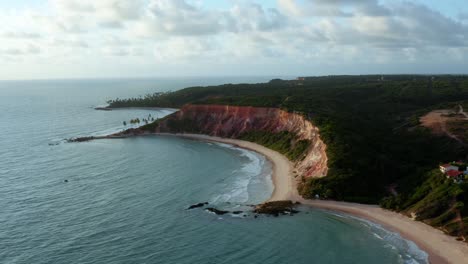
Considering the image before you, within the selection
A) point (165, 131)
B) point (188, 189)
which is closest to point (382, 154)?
point (188, 189)

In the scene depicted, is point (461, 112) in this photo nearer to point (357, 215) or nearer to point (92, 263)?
point (357, 215)

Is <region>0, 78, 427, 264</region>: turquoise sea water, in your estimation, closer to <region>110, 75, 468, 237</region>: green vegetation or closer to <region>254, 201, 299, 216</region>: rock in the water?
<region>254, 201, 299, 216</region>: rock in the water

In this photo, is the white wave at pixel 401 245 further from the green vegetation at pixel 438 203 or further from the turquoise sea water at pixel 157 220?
the green vegetation at pixel 438 203

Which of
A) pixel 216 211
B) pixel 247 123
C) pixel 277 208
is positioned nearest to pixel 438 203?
pixel 277 208

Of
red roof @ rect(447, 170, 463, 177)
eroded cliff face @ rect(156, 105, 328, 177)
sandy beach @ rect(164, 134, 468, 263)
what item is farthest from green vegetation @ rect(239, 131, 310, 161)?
red roof @ rect(447, 170, 463, 177)

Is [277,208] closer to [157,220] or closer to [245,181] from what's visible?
[245,181]

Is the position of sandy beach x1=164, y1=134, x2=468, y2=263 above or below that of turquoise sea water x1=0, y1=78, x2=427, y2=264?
below
